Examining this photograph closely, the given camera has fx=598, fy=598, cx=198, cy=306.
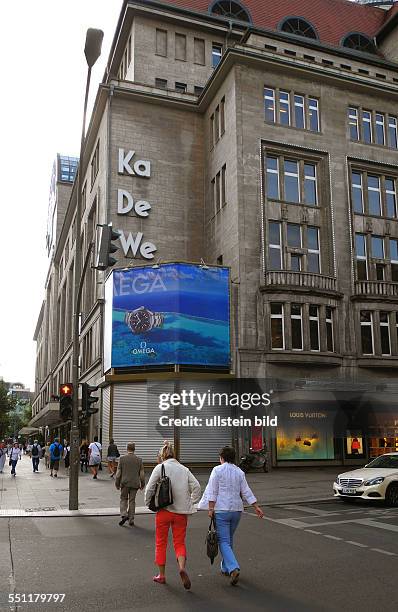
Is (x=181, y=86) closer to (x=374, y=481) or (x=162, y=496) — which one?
(x=374, y=481)

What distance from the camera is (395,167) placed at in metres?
35.2

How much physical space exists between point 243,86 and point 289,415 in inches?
702

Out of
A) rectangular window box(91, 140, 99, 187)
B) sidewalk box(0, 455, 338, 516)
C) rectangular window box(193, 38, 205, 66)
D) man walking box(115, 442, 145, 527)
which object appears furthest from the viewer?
rectangular window box(193, 38, 205, 66)

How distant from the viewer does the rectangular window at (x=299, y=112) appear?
111 ft

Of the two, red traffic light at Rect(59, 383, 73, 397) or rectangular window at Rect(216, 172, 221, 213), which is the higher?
rectangular window at Rect(216, 172, 221, 213)

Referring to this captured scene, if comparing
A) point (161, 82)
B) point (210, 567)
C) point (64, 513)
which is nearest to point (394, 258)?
point (161, 82)

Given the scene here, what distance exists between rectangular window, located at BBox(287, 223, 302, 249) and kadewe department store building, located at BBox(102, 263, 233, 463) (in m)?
4.74

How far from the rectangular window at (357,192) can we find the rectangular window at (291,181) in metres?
3.55

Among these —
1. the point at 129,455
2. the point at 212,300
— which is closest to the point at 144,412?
the point at 212,300

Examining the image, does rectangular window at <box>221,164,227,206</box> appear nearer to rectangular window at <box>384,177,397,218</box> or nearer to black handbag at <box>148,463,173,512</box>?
Answer: rectangular window at <box>384,177,397,218</box>

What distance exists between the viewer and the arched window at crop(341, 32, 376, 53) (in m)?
47.0

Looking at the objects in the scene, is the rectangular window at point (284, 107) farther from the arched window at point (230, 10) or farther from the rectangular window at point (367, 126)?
the arched window at point (230, 10)

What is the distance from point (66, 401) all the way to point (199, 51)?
3367 cm

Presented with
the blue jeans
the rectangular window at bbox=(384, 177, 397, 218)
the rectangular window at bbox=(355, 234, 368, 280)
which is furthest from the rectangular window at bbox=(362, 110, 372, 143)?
the blue jeans
